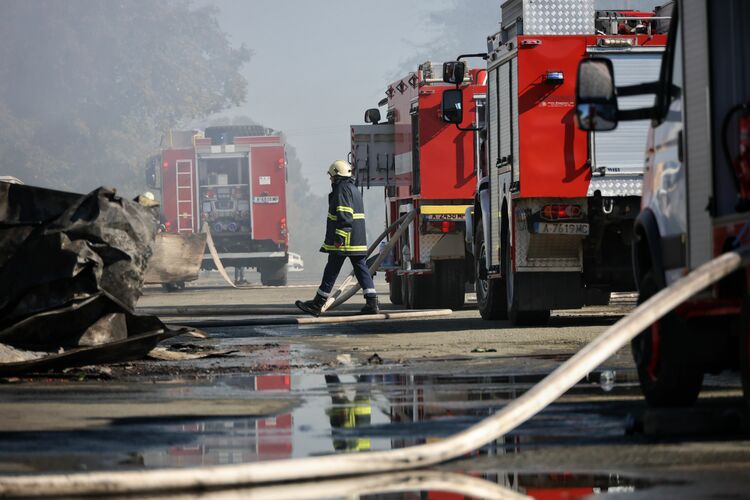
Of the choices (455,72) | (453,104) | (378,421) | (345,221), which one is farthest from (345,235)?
(378,421)

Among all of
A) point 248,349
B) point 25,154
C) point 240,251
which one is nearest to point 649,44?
point 248,349

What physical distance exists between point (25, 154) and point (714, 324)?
6538 cm

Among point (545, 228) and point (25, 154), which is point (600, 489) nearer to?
point (545, 228)

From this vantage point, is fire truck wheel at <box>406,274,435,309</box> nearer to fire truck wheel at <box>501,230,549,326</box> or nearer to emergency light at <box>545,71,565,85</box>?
fire truck wheel at <box>501,230,549,326</box>

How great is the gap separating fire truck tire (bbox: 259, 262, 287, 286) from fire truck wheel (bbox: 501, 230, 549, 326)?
74.1ft

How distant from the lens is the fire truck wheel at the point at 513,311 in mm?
Answer: 16016

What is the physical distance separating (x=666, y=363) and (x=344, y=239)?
465 inches

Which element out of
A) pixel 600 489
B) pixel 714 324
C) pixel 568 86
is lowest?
pixel 600 489

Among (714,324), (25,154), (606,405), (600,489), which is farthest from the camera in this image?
(25,154)

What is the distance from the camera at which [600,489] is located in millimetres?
5715

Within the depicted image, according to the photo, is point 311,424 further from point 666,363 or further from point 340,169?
point 340,169

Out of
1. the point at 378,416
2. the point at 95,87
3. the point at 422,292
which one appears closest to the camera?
the point at 378,416

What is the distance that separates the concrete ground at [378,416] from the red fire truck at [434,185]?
6.47 meters

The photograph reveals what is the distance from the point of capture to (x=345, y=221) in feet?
63.9
